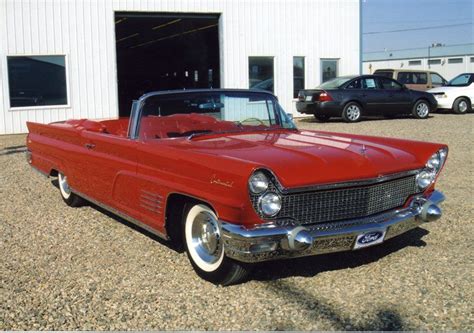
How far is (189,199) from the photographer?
12.6 feet

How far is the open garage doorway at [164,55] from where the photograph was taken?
21906mm

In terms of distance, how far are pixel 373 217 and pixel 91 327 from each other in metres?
1.98

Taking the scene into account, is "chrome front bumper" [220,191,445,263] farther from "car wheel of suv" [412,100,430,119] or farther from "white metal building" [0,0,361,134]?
"car wheel of suv" [412,100,430,119]

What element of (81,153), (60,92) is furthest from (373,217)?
(60,92)

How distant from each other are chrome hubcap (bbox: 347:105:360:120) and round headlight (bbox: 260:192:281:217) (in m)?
12.6

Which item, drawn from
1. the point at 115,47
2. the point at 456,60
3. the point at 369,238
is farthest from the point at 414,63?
the point at 369,238

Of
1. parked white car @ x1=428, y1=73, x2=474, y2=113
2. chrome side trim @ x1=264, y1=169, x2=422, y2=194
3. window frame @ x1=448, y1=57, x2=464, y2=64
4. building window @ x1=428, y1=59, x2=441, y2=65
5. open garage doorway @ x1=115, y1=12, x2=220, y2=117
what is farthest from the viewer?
building window @ x1=428, y1=59, x2=441, y2=65

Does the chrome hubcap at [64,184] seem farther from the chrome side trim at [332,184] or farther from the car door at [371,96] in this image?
the car door at [371,96]

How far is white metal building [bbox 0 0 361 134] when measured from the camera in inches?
550

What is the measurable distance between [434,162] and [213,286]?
2013 mm

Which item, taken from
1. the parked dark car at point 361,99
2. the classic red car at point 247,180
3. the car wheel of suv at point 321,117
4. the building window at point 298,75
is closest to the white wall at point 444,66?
the building window at point 298,75

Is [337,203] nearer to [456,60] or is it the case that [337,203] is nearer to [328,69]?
[328,69]

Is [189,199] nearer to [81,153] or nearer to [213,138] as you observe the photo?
[213,138]

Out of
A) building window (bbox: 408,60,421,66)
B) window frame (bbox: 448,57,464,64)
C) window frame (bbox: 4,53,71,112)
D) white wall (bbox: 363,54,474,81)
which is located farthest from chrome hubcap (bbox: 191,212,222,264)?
building window (bbox: 408,60,421,66)
